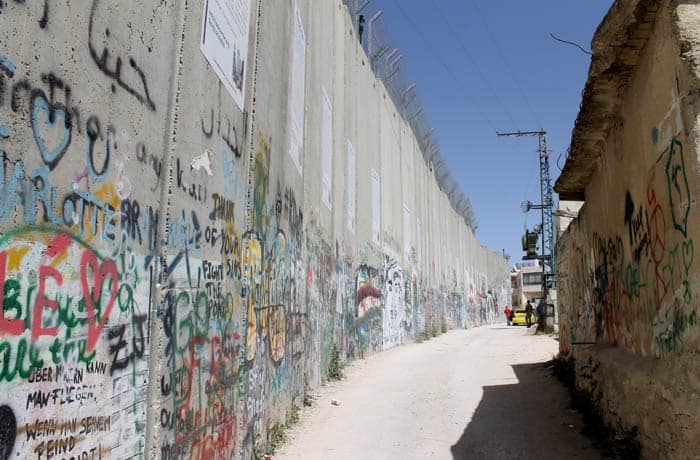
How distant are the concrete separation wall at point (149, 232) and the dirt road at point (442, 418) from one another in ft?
2.23

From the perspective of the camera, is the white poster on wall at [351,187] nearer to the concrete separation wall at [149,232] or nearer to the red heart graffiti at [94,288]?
the concrete separation wall at [149,232]

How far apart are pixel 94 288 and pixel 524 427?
234 inches

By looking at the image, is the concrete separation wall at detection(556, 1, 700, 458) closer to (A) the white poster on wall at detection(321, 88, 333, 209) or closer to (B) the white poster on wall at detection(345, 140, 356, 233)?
(A) the white poster on wall at detection(321, 88, 333, 209)

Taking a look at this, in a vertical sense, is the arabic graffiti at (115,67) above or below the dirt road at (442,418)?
above

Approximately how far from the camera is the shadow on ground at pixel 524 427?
622 cm

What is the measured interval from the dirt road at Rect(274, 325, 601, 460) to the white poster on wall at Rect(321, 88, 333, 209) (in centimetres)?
367

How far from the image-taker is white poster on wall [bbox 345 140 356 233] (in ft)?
44.8

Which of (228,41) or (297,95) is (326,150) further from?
(228,41)

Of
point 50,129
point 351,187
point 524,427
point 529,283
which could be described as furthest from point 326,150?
point 529,283

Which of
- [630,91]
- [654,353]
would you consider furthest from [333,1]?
[654,353]

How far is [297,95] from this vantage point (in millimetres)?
8641

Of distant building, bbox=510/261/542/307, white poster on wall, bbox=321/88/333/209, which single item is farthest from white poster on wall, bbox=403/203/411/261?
distant building, bbox=510/261/542/307

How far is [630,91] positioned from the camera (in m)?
5.55

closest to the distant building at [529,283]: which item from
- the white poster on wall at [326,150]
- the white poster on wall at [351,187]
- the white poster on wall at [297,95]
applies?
the white poster on wall at [351,187]
